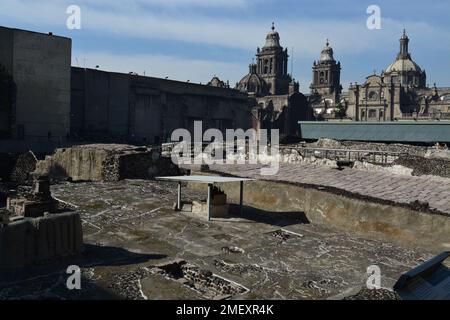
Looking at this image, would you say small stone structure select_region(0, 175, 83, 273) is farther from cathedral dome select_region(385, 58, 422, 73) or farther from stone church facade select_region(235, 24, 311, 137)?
cathedral dome select_region(385, 58, 422, 73)

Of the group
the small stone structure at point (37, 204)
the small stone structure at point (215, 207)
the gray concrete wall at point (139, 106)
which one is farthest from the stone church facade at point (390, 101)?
the small stone structure at point (37, 204)

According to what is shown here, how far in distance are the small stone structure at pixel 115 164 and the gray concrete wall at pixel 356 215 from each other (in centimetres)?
563

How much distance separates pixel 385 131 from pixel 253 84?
53.2 metres

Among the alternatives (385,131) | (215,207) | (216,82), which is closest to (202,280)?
(215,207)

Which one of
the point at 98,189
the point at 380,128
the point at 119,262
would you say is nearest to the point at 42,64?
the point at 98,189

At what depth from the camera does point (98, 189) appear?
15.2 metres

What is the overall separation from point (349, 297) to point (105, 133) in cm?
3515

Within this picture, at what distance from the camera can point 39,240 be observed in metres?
7.45

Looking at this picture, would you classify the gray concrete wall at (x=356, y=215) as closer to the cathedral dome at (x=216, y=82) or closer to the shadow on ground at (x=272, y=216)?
the shadow on ground at (x=272, y=216)

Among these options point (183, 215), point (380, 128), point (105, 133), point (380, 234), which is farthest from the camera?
point (105, 133)

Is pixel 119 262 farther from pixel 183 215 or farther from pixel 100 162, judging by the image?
pixel 100 162

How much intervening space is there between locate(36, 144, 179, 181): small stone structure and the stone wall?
957 centimetres

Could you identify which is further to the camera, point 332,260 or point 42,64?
point 42,64

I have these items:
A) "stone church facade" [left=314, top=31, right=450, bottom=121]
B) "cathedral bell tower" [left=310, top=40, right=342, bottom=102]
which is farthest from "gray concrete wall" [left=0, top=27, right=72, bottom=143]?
"cathedral bell tower" [left=310, top=40, right=342, bottom=102]
